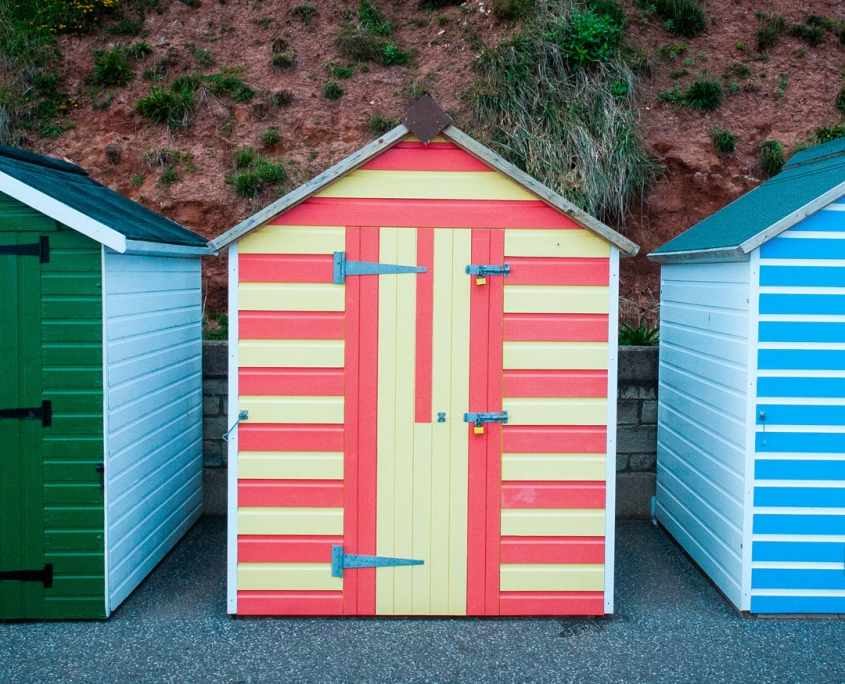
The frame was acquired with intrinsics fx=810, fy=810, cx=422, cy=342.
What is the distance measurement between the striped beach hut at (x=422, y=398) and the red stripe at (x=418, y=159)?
0.5 inches

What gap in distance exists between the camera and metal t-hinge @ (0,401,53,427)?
5.20 meters

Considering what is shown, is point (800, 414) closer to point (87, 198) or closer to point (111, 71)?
point (87, 198)

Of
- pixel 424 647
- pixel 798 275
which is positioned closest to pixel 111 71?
pixel 424 647

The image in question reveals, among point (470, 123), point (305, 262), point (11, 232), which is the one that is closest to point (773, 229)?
point (305, 262)

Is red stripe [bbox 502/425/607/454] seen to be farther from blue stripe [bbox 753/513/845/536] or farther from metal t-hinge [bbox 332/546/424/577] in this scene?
blue stripe [bbox 753/513/845/536]

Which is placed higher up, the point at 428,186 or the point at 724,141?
the point at 724,141

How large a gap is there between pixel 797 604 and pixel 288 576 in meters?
3.37

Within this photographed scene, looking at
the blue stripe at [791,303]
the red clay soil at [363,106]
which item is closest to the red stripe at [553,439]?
the blue stripe at [791,303]

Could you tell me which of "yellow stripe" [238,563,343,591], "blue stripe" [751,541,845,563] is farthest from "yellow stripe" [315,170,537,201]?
"blue stripe" [751,541,845,563]

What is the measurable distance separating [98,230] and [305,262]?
1283mm

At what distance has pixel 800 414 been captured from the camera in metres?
5.32

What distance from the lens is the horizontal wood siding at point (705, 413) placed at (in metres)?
5.45

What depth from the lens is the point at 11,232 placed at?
512 centimetres

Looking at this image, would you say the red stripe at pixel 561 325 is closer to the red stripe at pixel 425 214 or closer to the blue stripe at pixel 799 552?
the red stripe at pixel 425 214
